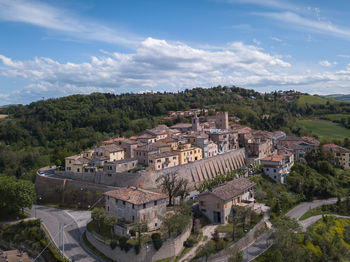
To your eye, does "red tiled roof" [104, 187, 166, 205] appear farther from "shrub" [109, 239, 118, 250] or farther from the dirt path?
the dirt path

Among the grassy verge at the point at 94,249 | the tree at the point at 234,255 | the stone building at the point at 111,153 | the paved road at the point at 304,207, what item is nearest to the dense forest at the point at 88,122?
the stone building at the point at 111,153

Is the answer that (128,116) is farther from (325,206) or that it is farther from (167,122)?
(325,206)

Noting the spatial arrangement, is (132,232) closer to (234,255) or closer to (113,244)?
(113,244)

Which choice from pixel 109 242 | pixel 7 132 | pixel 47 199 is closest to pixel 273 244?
pixel 109 242

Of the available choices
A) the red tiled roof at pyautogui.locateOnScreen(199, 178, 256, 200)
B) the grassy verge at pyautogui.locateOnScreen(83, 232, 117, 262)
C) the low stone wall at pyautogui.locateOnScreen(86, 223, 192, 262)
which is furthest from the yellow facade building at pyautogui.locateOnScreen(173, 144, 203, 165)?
the grassy verge at pyautogui.locateOnScreen(83, 232, 117, 262)

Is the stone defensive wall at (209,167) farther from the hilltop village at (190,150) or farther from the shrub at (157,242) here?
the shrub at (157,242)

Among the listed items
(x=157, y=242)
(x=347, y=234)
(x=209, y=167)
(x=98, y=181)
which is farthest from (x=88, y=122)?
(x=347, y=234)
